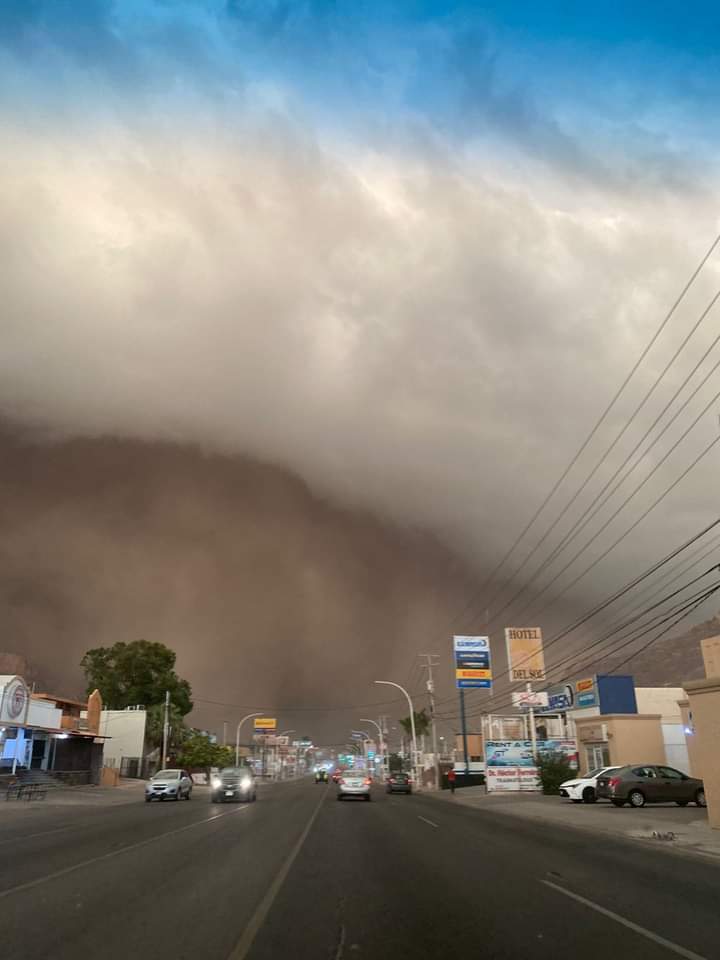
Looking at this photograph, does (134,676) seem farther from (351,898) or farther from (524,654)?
(351,898)

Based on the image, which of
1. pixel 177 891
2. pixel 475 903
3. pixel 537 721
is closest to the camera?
pixel 475 903

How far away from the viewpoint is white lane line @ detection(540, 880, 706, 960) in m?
6.99

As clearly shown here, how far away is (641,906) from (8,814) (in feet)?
85.5

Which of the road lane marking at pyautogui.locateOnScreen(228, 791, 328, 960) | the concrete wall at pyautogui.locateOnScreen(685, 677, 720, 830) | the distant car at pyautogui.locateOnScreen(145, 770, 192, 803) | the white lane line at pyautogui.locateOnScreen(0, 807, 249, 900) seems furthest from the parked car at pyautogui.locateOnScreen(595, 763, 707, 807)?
the distant car at pyautogui.locateOnScreen(145, 770, 192, 803)

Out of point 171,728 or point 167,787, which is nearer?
point 167,787

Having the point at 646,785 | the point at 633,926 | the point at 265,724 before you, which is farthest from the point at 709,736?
the point at 265,724

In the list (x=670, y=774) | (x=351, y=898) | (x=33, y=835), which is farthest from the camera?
(x=670, y=774)

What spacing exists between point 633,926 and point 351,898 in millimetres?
3571

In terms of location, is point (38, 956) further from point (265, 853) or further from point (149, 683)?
point (149, 683)

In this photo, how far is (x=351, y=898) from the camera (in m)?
9.57

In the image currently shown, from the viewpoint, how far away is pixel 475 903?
9148 millimetres

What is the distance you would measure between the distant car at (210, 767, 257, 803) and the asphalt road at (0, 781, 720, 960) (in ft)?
65.7

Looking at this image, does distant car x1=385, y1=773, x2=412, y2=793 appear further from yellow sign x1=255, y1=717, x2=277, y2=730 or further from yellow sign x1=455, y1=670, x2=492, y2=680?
yellow sign x1=255, y1=717, x2=277, y2=730

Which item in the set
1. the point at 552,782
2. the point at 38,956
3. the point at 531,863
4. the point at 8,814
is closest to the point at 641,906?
the point at 531,863
